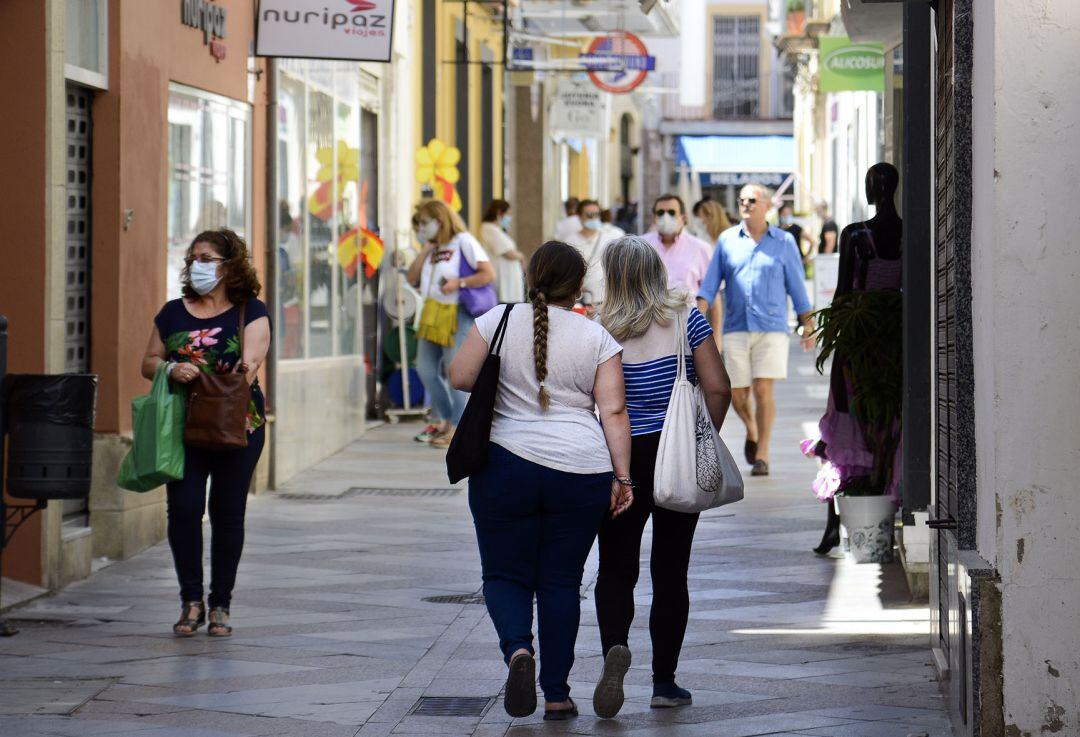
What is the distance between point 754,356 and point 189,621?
19.4 ft

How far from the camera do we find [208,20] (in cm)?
1144

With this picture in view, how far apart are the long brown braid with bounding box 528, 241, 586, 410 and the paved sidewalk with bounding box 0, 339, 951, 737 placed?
48.1 inches

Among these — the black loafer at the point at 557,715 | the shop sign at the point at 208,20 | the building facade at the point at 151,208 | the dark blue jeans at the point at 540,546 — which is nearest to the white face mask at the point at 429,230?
the building facade at the point at 151,208

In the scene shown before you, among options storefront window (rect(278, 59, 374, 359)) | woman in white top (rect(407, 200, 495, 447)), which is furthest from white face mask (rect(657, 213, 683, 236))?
storefront window (rect(278, 59, 374, 359))

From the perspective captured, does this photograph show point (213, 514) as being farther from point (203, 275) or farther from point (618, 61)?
point (618, 61)

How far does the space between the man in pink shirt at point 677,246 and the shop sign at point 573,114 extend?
17.0 metres

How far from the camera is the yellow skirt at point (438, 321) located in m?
15.1

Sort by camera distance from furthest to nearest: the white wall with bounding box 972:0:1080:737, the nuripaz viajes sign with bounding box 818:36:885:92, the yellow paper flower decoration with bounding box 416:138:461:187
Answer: the yellow paper flower decoration with bounding box 416:138:461:187, the nuripaz viajes sign with bounding box 818:36:885:92, the white wall with bounding box 972:0:1080:737

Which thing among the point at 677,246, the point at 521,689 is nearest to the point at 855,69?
the point at 677,246

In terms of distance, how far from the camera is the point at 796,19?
36062mm

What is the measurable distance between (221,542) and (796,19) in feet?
97.2

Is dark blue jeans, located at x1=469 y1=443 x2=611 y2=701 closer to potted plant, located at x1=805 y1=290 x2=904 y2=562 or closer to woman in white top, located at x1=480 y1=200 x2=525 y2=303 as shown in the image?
potted plant, located at x1=805 y1=290 x2=904 y2=562

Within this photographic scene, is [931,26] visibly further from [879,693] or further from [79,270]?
[79,270]

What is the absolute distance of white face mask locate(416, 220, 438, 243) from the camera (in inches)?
595
